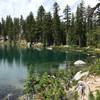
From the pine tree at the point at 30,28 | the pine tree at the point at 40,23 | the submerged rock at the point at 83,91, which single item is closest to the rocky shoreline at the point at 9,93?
the submerged rock at the point at 83,91

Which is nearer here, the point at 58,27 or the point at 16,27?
the point at 58,27

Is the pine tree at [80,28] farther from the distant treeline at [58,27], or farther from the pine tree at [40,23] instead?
the pine tree at [40,23]

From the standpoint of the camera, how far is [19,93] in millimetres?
25719

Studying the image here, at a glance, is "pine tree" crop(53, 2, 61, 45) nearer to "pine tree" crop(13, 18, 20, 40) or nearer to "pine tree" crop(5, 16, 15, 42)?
"pine tree" crop(13, 18, 20, 40)

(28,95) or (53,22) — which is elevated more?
(53,22)

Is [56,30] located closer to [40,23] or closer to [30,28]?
[40,23]

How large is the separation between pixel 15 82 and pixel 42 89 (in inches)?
393

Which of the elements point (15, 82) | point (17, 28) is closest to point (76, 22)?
point (17, 28)

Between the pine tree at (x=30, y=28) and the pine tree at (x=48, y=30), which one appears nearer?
the pine tree at (x=48, y=30)

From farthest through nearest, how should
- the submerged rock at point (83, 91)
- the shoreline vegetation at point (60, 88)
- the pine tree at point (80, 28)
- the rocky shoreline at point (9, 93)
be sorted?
the pine tree at point (80, 28), the rocky shoreline at point (9, 93), the shoreline vegetation at point (60, 88), the submerged rock at point (83, 91)

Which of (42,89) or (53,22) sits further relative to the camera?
(53,22)

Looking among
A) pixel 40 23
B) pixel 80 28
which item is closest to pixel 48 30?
pixel 40 23

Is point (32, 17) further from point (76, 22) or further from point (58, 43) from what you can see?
point (76, 22)

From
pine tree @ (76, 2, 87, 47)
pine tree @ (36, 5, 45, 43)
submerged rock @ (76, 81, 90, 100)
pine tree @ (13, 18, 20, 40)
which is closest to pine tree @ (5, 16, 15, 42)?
pine tree @ (13, 18, 20, 40)
